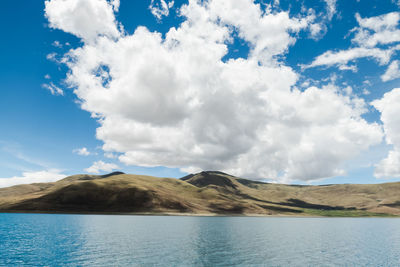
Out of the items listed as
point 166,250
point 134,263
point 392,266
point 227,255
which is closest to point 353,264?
point 392,266

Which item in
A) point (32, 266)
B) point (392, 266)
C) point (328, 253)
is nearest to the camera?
point (32, 266)

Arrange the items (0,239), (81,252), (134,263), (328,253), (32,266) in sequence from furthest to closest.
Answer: (0,239) → (328,253) → (81,252) → (134,263) → (32,266)

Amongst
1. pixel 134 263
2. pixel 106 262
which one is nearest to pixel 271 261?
pixel 134 263

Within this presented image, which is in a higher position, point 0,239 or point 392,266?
point 0,239

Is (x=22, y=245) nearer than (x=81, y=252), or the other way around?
(x=81, y=252)

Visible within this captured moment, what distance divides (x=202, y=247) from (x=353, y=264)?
33.5 metres

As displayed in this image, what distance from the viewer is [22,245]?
61.9m

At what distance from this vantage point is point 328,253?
65125 mm

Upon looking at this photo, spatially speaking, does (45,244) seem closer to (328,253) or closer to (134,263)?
(134,263)

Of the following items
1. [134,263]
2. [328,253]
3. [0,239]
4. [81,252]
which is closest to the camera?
[134,263]

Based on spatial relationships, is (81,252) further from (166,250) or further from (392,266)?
(392,266)

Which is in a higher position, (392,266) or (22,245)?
(22,245)

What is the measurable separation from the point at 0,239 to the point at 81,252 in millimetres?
31044

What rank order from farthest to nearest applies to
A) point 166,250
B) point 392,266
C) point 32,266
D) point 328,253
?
point 328,253 < point 166,250 < point 392,266 < point 32,266
